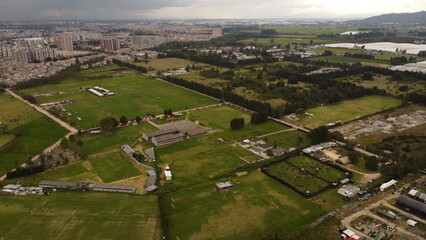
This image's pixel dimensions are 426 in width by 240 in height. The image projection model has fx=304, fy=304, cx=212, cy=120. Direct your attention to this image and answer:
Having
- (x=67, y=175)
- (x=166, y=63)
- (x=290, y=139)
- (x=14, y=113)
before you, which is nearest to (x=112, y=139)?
(x=67, y=175)

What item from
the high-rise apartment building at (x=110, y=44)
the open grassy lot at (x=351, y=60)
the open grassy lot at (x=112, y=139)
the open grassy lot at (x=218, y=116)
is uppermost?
the high-rise apartment building at (x=110, y=44)

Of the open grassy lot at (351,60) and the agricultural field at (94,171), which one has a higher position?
the open grassy lot at (351,60)

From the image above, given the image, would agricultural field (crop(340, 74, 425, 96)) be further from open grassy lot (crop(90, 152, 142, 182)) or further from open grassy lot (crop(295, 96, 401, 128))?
open grassy lot (crop(90, 152, 142, 182))

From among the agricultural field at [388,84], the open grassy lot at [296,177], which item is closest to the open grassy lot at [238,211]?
the open grassy lot at [296,177]

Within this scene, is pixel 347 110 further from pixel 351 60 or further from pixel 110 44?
pixel 110 44

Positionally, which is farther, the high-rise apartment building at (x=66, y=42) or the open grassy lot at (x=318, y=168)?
the high-rise apartment building at (x=66, y=42)

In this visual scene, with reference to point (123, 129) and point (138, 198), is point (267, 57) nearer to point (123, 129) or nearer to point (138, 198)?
point (123, 129)

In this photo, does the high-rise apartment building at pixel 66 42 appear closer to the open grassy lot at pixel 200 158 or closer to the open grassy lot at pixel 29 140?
the open grassy lot at pixel 29 140
